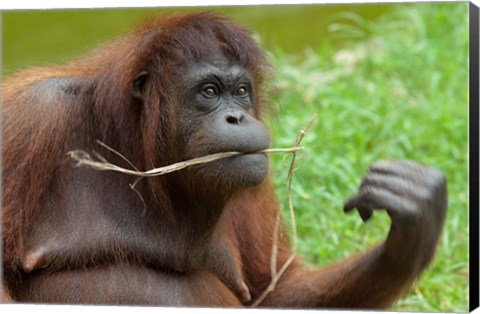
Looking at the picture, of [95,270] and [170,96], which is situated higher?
[170,96]

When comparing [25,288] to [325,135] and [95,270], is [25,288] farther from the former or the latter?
[325,135]

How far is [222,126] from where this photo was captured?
445 cm

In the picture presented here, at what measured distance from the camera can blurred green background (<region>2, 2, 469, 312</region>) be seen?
20.2 feet

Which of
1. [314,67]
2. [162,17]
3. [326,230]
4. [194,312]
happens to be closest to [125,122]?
[162,17]

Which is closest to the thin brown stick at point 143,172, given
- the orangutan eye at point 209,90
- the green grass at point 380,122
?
the orangutan eye at point 209,90

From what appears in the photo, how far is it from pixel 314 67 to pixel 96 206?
408cm

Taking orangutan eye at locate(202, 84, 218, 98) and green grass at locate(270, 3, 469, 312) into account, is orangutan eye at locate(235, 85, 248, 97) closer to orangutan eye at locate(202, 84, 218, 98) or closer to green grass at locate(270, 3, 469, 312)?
orangutan eye at locate(202, 84, 218, 98)

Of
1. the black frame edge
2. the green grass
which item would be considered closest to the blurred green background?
the green grass

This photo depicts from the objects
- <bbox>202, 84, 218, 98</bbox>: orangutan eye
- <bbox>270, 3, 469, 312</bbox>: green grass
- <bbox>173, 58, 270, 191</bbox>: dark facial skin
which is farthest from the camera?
<bbox>270, 3, 469, 312</bbox>: green grass

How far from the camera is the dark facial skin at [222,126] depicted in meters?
4.42

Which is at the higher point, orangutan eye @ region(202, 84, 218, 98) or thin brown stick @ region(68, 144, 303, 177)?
orangutan eye @ region(202, 84, 218, 98)

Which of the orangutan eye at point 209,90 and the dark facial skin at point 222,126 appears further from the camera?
the orangutan eye at point 209,90

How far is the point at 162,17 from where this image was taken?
191 inches

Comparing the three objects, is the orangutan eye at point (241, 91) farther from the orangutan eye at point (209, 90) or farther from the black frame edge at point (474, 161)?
the black frame edge at point (474, 161)
